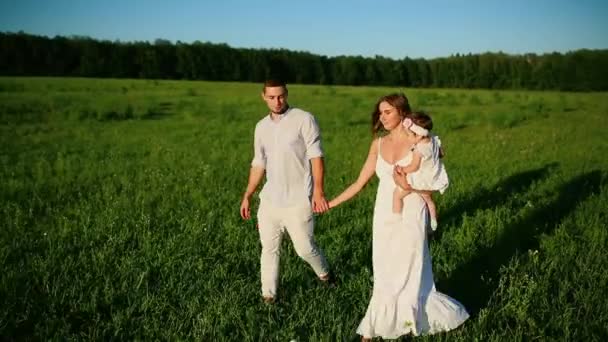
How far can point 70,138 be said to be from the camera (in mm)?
13766

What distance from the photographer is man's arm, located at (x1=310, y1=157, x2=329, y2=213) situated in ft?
13.2

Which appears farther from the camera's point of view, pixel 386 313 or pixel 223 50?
pixel 223 50

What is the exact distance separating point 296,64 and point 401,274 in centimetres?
7681

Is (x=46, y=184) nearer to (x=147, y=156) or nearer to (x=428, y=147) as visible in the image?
(x=147, y=156)

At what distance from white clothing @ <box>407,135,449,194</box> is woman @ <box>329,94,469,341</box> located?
7 cm

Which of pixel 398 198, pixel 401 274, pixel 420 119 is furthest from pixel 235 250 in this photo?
pixel 420 119

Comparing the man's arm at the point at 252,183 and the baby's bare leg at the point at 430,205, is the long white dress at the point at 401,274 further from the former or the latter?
the man's arm at the point at 252,183

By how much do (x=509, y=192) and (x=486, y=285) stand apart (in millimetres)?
3986

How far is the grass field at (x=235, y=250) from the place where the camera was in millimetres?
3838

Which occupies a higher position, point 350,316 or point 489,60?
point 489,60

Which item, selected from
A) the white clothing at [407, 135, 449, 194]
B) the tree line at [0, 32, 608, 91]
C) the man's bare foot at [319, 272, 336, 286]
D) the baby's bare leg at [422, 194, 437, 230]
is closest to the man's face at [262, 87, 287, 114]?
the white clothing at [407, 135, 449, 194]

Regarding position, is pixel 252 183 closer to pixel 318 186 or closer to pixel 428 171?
pixel 318 186

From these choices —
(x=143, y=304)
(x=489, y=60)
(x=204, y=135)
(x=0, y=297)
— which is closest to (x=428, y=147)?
(x=143, y=304)

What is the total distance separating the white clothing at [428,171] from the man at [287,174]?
960mm
